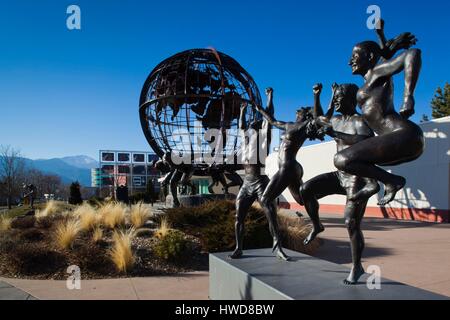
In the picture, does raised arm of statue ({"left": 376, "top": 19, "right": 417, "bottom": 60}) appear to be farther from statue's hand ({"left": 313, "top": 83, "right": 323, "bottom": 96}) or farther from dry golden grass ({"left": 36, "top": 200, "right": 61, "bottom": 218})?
dry golden grass ({"left": 36, "top": 200, "right": 61, "bottom": 218})

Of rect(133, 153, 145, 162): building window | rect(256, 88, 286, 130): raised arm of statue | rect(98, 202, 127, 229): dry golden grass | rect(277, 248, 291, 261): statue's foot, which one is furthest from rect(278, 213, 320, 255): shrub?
rect(133, 153, 145, 162): building window

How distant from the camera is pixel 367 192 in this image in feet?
11.3

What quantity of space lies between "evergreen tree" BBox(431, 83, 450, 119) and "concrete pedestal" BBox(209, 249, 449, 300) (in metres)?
29.5

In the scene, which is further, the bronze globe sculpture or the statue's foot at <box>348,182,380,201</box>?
the bronze globe sculpture

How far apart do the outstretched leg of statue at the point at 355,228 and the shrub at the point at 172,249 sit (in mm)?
4157

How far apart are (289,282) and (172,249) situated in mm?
3804

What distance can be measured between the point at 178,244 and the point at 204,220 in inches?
81.7

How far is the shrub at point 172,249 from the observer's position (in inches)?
278

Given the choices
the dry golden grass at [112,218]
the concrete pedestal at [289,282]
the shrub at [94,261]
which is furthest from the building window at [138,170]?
the concrete pedestal at [289,282]

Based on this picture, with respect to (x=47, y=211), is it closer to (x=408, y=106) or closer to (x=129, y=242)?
(x=129, y=242)

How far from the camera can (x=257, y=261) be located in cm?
491

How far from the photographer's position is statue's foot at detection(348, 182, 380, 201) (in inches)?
135

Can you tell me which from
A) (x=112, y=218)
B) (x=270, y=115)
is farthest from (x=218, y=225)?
(x=270, y=115)
